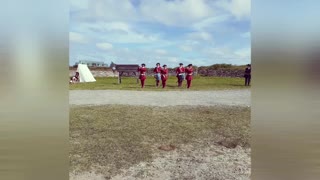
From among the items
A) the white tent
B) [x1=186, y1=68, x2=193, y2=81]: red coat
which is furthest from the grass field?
the white tent

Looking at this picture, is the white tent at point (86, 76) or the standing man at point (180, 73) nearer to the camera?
the standing man at point (180, 73)

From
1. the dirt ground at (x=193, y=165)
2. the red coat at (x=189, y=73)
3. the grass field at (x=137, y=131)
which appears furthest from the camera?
the red coat at (x=189, y=73)

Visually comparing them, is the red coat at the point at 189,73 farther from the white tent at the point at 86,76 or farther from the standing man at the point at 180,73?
the white tent at the point at 86,76

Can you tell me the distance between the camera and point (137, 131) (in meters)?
3.32

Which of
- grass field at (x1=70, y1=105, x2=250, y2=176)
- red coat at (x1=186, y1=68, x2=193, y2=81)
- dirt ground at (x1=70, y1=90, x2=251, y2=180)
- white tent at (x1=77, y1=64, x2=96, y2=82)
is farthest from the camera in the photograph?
white tent at (x1=77, y1=64, x2=96, y2=82)

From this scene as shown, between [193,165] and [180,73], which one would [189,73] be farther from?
[193,165]

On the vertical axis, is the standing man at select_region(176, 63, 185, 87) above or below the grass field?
above

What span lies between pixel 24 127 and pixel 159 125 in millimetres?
2379

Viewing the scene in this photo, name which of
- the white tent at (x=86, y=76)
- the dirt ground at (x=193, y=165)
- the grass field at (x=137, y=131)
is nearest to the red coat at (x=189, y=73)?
the white tent at (x=86, y=76)

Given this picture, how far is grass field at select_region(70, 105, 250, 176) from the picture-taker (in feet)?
8.71

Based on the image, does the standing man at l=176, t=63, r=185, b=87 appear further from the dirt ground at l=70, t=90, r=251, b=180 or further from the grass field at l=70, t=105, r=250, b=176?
the dirt ground at l=70, t=90, r=251, b=180

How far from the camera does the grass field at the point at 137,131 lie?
2.66 meters

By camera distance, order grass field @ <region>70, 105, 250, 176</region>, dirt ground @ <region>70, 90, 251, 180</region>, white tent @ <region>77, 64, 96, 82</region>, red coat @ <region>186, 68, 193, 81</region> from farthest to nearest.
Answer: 1. white tent @ <region>77, 64, 96, 82</region>
2. red coat @ <region>186, 68, 193, 81</region>
3. grass field @ <region>70, 105, 250, 176</region>
4. dirt ground @ <region>70, 90, 251, 180</region>

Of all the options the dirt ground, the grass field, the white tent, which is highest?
the white tent
